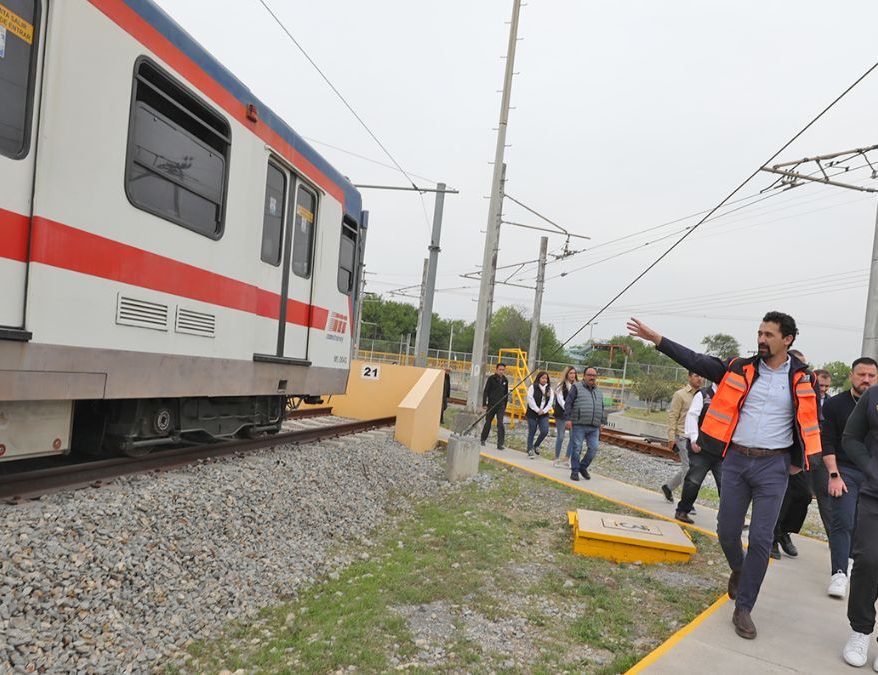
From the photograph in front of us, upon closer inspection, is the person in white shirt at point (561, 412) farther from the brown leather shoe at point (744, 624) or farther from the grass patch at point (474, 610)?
the brown leather shoe at point (744, 624)

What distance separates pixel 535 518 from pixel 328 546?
104 inches

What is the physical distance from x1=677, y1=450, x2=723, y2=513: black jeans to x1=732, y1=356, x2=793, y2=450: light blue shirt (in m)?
3.00

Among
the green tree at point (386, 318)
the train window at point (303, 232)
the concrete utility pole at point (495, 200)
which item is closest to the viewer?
the train window at point (303, 232)

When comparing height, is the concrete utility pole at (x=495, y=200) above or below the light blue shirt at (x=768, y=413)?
above

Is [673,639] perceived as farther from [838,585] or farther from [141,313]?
[141,313]

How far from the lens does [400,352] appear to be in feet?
136

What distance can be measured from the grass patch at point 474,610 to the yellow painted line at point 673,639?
0.17 metres

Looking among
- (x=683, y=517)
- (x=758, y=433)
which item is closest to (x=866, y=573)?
(x=758, y=433)

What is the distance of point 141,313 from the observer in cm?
486

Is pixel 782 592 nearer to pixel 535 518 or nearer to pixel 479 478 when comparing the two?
pixel 535 518

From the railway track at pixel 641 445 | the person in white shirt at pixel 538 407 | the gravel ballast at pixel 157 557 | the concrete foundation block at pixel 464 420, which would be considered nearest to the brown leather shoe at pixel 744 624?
the gravel ballast at pixel 157 557

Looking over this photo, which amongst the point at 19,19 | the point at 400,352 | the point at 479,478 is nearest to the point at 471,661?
the point at 19,19

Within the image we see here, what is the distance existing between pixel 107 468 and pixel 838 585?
595cm

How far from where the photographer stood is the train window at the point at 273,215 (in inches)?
264
